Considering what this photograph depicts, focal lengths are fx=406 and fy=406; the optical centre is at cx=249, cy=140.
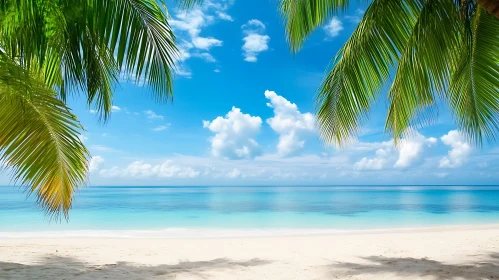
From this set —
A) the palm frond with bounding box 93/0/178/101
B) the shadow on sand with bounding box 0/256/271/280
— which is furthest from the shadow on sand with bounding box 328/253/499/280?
the palm frond with bounding box 93/0/178/101

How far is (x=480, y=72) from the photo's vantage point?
15.3 feet

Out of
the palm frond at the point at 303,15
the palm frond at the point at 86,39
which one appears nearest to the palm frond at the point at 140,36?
the palm frond at the point at 86,39

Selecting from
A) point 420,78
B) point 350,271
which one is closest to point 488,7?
point 420,78

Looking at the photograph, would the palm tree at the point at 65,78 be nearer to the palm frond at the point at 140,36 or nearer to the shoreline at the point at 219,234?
the palm frond at the point at 140,36

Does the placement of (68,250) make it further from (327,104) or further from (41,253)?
(327,104)

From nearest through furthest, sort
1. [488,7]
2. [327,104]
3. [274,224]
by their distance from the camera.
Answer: [488,7] → [327,104] → [274,224]

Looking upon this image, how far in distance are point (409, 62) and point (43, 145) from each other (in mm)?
4033

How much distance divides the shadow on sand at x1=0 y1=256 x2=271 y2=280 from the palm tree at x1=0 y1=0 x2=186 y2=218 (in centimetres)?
99

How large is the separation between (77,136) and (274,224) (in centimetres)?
1214

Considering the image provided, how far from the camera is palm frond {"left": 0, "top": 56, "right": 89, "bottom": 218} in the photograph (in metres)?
3.73

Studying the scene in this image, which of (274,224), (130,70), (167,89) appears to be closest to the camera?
(130,70)

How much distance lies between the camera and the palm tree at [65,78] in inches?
121

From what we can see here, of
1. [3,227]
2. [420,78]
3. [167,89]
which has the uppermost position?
[420,78]

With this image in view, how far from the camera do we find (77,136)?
163 inches
